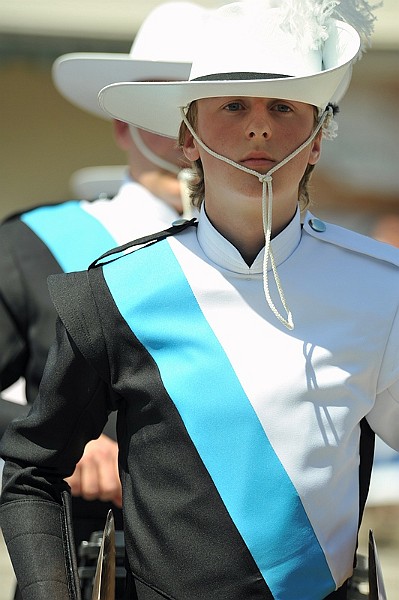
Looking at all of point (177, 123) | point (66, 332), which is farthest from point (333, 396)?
point (177, 123)

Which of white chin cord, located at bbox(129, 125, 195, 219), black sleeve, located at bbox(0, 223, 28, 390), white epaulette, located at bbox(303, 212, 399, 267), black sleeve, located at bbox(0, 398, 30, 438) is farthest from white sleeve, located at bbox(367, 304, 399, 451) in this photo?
white chin cord, located at bbox(129, 125, 195, 219)

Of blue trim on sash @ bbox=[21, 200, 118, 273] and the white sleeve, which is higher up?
the white sleeve

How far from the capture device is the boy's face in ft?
7.62

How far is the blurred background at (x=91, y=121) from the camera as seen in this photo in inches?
394

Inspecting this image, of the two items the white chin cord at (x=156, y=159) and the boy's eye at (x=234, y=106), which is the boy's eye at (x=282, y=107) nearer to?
the boy's eye at (x=234, y=106)

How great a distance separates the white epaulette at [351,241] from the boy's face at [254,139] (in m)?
0.12

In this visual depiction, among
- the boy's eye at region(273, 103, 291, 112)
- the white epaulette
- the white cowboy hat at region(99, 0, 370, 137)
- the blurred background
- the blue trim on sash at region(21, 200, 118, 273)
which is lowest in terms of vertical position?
the blurred background

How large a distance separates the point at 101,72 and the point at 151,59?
30 centimetres

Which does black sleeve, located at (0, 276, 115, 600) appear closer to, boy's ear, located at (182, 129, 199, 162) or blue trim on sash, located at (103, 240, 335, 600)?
blue trim on sash, located at (103, 240, 335, 600)

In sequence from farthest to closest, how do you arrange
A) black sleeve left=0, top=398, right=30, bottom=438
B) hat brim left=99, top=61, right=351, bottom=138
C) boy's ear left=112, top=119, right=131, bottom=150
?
boy's ear left=112, top=119, right=131, bottom=150
black sleeve left=0, top=398, right=30, bottom=438
hat brim left=99, top=61, right=351, bottom=138

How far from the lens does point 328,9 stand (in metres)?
2.37

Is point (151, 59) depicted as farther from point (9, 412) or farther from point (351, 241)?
point (351, 241)

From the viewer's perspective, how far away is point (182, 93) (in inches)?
98.0

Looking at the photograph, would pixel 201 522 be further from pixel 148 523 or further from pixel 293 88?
pixel 293 88
